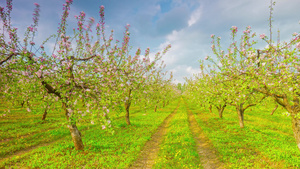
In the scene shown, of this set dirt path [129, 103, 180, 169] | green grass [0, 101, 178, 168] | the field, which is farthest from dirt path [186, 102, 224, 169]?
green grass [0, 101, 178, 168]

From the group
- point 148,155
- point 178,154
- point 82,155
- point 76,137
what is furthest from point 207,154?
point 76,137


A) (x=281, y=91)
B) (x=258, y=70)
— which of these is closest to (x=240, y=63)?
(x=258, y=70)

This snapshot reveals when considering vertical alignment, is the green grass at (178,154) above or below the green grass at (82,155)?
below

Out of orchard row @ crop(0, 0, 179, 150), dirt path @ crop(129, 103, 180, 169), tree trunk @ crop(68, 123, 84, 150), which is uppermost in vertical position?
orchard row @ crop(0, 0, 179, 150)

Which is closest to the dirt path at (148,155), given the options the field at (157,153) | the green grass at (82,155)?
the field at (157,153)

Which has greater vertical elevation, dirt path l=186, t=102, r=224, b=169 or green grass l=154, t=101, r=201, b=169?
green grass l=154, t=101, r=201, b=169

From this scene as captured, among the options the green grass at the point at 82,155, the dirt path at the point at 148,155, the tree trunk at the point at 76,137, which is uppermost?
the tree trunk at the point at 76,137

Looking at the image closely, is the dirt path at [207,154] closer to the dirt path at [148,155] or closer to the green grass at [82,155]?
the dirt path at [148,155]

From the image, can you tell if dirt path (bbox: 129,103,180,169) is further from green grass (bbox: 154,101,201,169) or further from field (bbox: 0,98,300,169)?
green grass (bbox: 154,101,201,169)

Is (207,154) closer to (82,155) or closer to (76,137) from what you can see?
(82,155)

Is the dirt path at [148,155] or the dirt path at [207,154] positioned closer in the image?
the dirt path at [207,154]

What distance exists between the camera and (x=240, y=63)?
10859 millimetres

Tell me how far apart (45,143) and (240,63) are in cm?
1986

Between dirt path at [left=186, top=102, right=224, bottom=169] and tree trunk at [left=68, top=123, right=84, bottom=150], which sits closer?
dirt path at [left=186, top=102, right=224, bottom=169]
